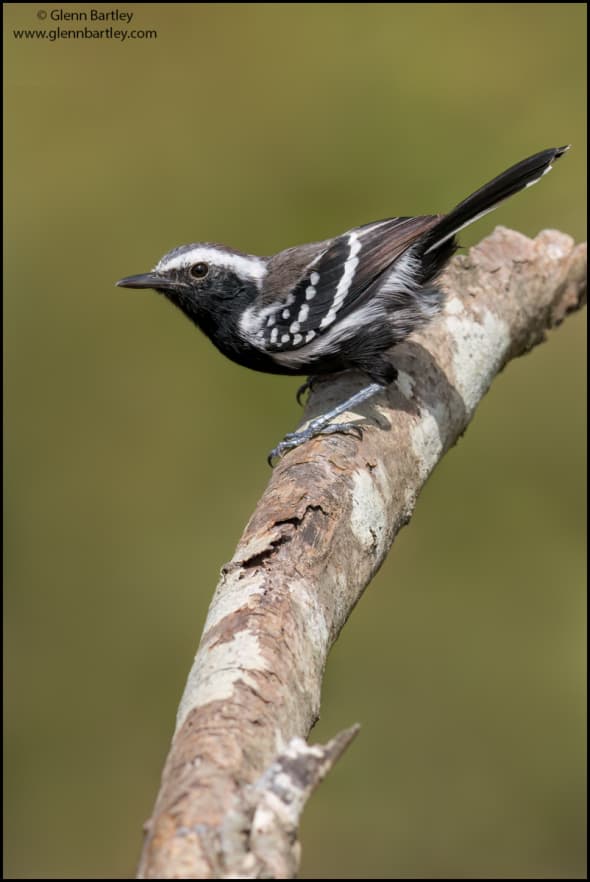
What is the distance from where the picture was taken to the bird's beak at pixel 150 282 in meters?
3.37

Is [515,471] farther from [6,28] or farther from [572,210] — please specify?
[6,28]

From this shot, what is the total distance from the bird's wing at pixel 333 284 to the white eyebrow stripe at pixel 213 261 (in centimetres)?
13

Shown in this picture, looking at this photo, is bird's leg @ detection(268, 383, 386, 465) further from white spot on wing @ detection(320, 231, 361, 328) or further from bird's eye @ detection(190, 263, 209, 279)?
bird's eye @ detection(190, 263, 209, 279)

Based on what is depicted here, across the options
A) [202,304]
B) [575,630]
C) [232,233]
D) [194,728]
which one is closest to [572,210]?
[232,233]

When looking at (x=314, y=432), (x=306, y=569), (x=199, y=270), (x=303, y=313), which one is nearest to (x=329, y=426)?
(x=314, y=432)

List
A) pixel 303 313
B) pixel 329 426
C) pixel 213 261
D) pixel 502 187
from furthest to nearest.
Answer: pixel 213 261 < pixel 303 313 < pixel 502 187 < pixel 329 426

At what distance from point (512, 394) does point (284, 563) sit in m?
3.32

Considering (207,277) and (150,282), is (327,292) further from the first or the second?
(150,282)

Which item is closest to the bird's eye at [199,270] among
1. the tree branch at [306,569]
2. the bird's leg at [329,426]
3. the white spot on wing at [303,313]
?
the white spot on wing at [303,313]

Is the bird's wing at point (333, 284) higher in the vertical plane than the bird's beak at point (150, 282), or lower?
lower

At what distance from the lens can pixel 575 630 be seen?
15.9 ft

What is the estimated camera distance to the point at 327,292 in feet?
10.9

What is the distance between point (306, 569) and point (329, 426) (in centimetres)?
79

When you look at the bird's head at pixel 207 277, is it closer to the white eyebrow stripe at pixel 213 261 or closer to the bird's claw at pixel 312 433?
the white eyebrow stripe at pixel 213 261
